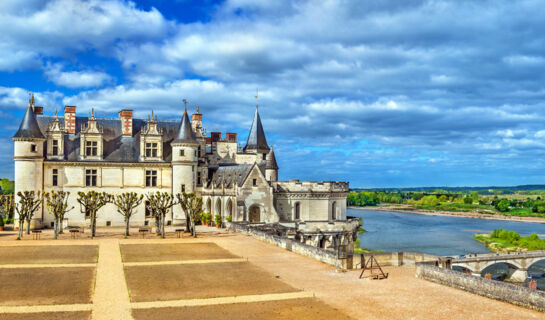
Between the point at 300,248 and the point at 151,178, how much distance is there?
2192 centimetres

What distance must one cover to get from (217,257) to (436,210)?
455 feet

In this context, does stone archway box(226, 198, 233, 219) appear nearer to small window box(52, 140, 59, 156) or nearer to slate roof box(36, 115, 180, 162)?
slate roof box(36, 115, 180, 162)

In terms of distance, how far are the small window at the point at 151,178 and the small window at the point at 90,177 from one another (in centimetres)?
449

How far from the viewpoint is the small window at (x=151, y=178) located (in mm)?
45250

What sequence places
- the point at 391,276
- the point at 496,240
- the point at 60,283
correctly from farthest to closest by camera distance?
the point at 496,240 < the point at 391,276 < the point at 60,283

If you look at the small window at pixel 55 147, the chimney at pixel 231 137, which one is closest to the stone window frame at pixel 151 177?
the small window at pixel 55 147

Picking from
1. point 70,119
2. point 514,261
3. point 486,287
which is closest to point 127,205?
point 70,119

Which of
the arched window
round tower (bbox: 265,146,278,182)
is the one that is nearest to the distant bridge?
the arched window

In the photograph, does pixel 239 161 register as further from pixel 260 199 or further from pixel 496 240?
pixel 496 240

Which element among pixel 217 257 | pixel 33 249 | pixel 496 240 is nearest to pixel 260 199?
pixel 217 257

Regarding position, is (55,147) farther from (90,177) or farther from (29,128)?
(90,177)

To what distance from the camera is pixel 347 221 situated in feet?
144

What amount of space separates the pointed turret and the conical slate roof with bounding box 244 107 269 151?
65.8 ft

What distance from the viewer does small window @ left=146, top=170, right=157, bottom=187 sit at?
148ft
